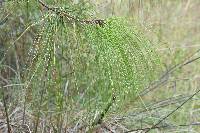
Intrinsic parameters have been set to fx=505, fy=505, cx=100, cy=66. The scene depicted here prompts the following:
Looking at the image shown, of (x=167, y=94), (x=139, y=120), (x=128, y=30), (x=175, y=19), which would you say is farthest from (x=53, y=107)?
(x=175, y=19)

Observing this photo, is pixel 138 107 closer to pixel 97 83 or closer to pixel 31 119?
pixel 97 83

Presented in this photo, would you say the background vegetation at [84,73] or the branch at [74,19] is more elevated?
the branch at [74,19]

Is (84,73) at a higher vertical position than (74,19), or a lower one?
lower

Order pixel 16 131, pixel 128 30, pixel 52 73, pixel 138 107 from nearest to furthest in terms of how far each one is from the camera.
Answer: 1. pixel 128 30
2. pixel 52 73
3. pixel 16 131
4. pixel 138 107

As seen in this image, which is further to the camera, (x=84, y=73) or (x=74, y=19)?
(x=84, y=73)

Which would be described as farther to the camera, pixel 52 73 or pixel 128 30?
pixel 52 73

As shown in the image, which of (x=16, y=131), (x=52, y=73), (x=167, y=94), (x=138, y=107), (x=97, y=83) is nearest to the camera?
(x=52, y=73)

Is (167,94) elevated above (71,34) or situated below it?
below

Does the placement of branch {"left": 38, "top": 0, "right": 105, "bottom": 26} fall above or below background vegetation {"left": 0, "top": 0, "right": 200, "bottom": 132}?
above
